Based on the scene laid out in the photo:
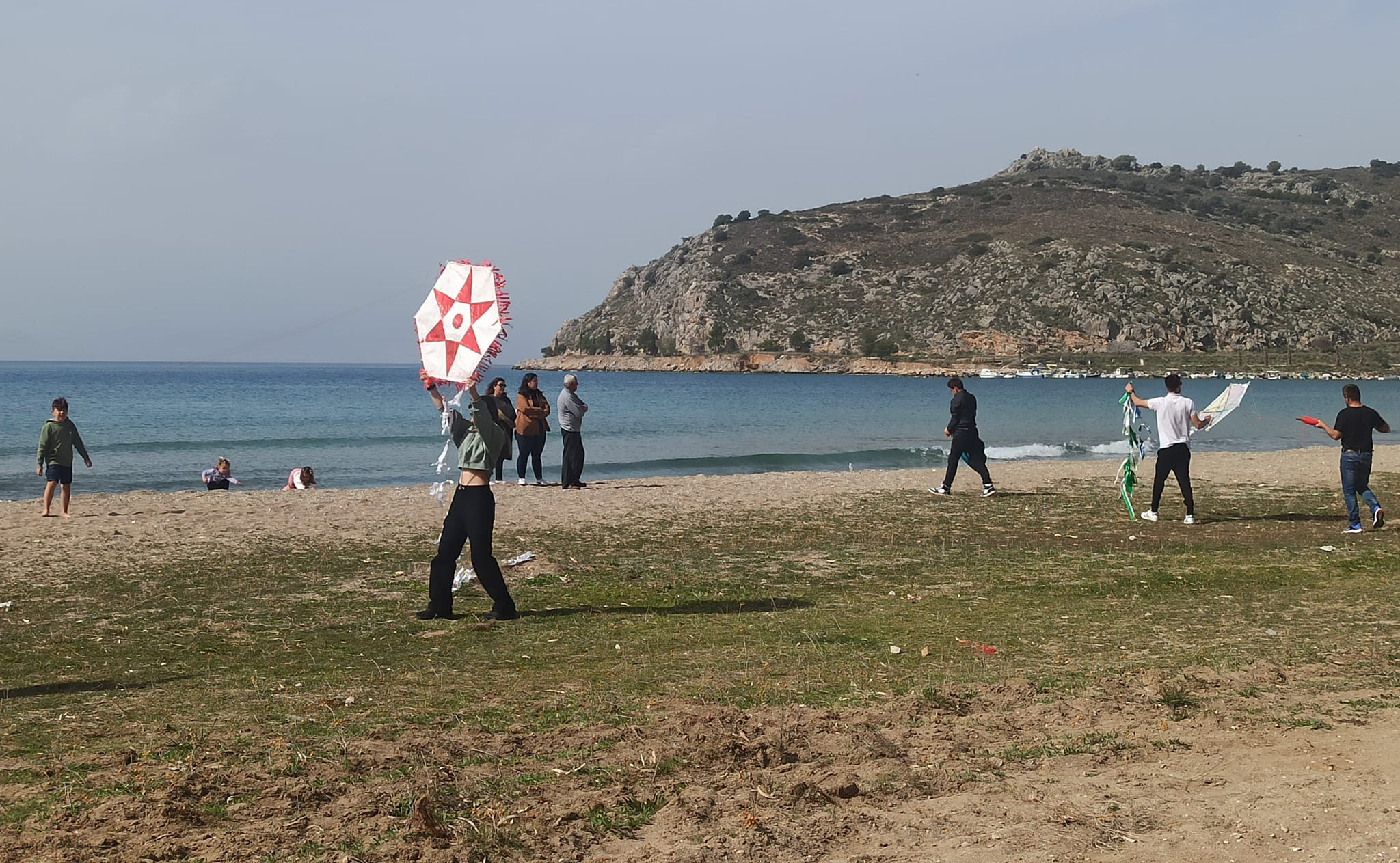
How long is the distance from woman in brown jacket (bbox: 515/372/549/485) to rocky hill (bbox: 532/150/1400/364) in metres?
81.7

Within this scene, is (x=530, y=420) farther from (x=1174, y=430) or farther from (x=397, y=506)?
(x=1174, y=430)

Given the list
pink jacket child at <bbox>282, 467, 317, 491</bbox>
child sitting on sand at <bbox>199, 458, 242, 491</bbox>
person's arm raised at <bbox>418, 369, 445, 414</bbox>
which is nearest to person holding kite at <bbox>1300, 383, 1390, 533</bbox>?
person's arm raised at <bbox>418, 369, 445, 414</bbox>

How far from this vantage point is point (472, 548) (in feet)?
29.2

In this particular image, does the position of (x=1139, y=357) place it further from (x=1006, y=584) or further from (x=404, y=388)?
(x=1006, y=584)

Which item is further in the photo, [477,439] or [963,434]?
[963,434]

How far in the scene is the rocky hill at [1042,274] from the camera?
9569 cm

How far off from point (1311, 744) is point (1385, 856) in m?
1.50

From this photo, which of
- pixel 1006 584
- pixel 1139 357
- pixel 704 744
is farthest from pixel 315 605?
pixel 1139 357

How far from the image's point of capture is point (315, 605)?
10.1m

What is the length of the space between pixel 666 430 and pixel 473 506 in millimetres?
36399

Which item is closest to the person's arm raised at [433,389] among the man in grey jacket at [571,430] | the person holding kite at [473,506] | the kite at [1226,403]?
the person holding kite at [473,506]

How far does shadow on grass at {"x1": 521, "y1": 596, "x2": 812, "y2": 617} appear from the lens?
31.9ft

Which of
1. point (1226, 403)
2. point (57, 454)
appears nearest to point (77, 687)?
point (57, 454)

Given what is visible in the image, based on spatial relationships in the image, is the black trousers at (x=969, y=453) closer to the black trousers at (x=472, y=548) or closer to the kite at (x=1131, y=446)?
the kite at (x=1131, y=446)
